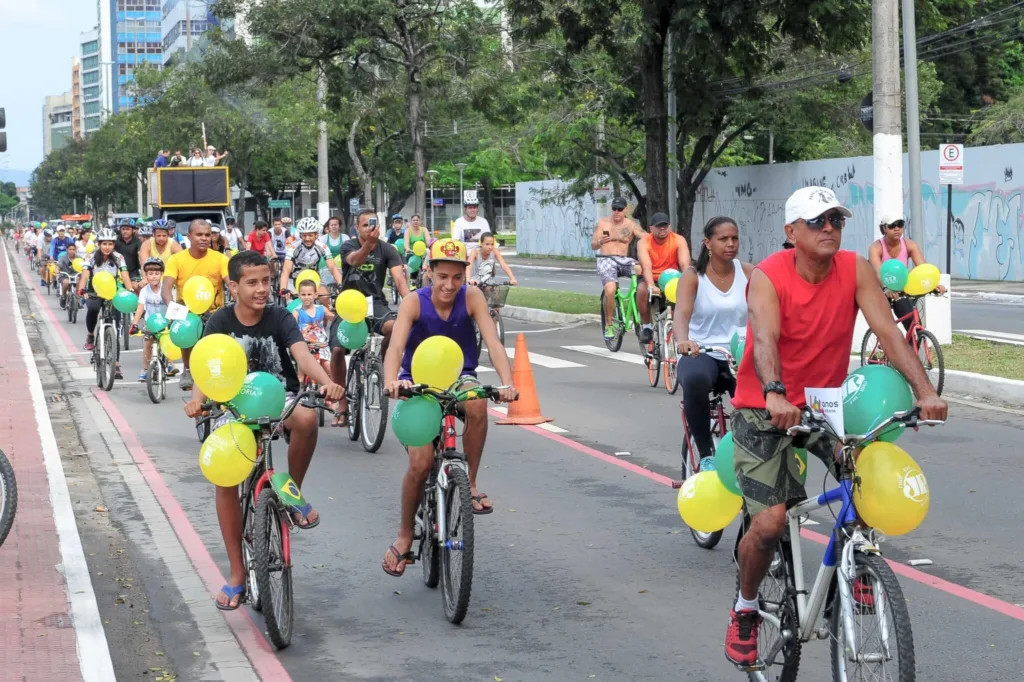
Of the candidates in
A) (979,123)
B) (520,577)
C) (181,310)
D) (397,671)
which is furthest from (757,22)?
(979,123)

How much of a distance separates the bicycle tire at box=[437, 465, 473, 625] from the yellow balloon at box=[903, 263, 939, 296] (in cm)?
782

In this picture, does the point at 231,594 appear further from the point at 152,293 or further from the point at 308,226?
the point at 308,226

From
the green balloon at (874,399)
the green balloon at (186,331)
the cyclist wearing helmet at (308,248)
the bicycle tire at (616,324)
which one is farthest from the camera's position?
the bicycle tire at (616,324)

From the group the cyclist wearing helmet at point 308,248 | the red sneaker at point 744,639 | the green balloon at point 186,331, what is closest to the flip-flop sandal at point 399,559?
the red sneaker at point 744,639

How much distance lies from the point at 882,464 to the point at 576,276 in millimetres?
37884

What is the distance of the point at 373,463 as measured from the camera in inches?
432

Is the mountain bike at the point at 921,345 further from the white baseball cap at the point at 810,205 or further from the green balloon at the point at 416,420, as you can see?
the white baseball cap at the point at 810,205

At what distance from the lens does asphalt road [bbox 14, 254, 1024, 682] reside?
5902 mm

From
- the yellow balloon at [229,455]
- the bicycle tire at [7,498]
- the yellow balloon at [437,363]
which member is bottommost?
the bicycle tire at [7,498]

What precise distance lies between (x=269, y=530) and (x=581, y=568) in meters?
2.03

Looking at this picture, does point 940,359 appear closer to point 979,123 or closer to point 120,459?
point 120,459

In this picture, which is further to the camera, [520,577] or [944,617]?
[520,577]

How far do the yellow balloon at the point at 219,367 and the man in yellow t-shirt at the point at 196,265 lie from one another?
6.73 metres

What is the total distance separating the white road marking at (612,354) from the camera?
17741 mm
